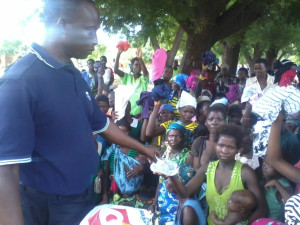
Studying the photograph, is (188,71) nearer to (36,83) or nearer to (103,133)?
(103,133)

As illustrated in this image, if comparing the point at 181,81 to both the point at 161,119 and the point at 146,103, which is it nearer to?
the point at 146,103

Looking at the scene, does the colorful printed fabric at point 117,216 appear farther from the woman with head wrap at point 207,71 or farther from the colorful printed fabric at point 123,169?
the woman with head wrap at point 207,71

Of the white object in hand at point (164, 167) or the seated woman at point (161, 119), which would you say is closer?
the white object in hand at point (164, 167)

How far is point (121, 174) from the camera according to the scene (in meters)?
3.48

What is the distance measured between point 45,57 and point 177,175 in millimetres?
1773

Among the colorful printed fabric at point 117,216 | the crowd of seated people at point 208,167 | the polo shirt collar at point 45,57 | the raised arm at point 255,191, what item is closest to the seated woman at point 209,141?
the crowd of seated people at point 208,167

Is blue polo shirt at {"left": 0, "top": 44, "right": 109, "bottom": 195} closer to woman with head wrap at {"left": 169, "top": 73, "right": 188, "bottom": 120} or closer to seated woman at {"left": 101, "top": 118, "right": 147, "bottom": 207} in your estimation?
seated woman at {"left": 101, "top": 118, "right": 147, "bottom": 207}

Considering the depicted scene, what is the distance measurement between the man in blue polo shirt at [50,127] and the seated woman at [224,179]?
3.39ft

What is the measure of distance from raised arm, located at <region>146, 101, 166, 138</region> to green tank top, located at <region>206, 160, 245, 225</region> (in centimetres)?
119

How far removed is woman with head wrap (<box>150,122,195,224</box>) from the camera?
2.97 meters

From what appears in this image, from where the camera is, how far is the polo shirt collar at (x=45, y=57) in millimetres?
1543

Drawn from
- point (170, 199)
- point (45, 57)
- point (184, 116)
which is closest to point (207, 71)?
point (184, 116)

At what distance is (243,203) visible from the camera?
2.43m

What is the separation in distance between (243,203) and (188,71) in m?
4.77
